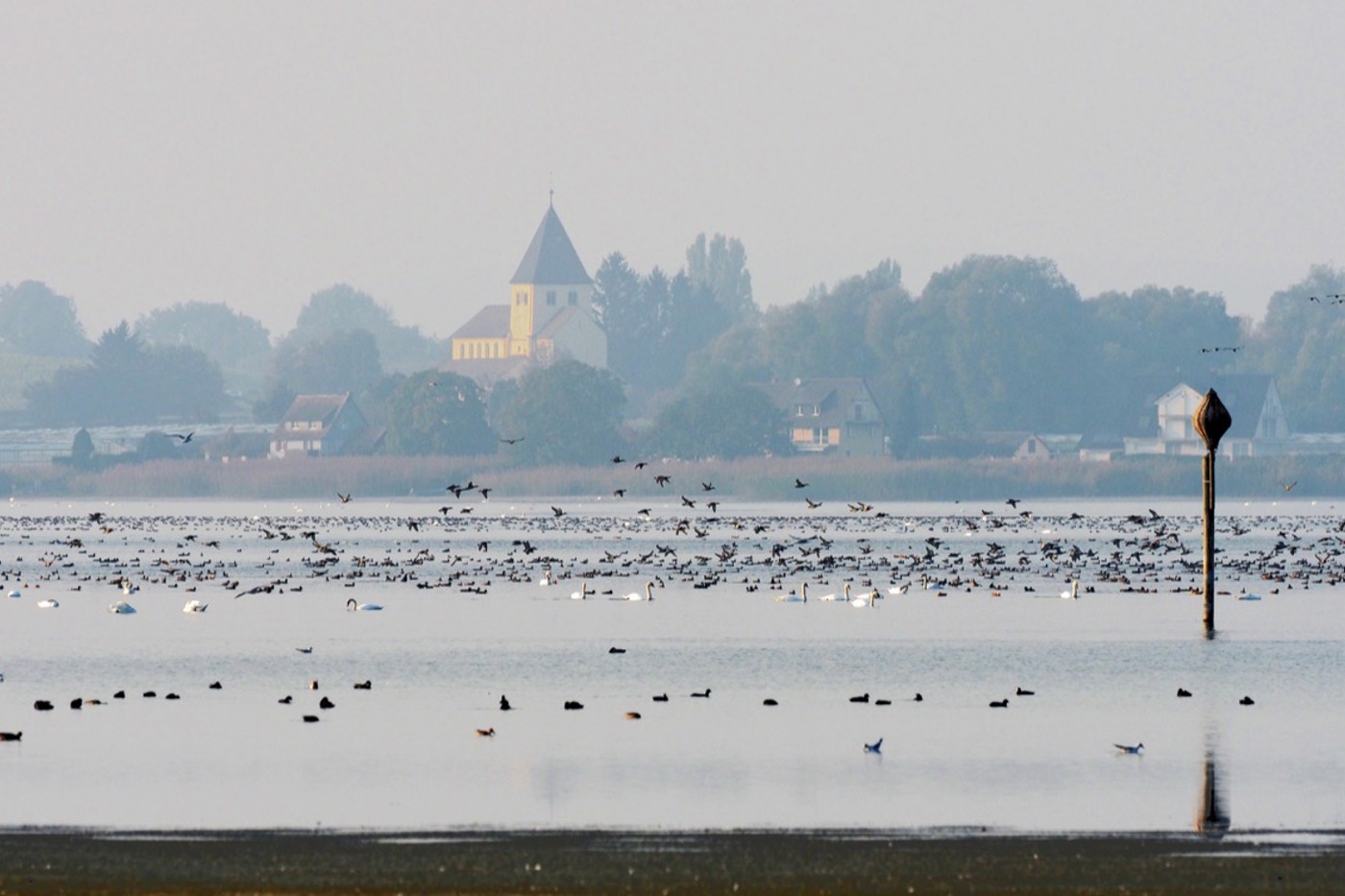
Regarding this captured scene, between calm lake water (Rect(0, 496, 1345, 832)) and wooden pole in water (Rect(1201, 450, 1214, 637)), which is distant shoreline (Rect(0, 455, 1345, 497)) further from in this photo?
wooden pole in water (Rect(1201, 450, 1214, 637))

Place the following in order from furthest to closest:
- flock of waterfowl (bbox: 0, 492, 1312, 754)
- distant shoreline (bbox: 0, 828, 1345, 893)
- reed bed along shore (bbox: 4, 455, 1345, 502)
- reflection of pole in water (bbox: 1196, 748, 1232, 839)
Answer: reed bed along shore (bbox: 4, 455, 1345, 502) → flock of waterfowl (bbox: 0, 492, 1312, 754) → reflection of pole in water (bbox: 1196, 748, 1232, 839) → distant shoreline (bbox: 0, 828, 1345, 893)

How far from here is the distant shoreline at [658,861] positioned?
2200 centimetres

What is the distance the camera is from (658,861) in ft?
77.5

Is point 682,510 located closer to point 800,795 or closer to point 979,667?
point 979,667

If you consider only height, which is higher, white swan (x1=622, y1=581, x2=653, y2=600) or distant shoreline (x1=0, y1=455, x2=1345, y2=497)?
distant shoreline (x1=0, y1=455, x2=1345, y2=497)

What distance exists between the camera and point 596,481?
195500 mm

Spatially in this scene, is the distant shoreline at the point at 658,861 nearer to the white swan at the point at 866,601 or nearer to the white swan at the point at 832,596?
the white swan at the point at 866,601

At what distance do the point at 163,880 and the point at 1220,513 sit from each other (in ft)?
440

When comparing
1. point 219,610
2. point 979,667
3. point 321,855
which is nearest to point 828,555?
point 219,610

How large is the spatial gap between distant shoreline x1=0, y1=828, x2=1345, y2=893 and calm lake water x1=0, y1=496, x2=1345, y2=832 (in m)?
1.07

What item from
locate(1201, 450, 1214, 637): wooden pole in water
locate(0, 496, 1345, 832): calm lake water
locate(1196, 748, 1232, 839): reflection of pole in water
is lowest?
locate(0, 496, 1345, 832): calm lake water

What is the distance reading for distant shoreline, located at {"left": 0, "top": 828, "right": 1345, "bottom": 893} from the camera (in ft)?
72.2

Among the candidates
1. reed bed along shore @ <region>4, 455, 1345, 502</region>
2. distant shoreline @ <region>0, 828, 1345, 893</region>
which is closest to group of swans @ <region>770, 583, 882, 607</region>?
distant shoreline @ <region>0, 828, 1345, 893</region>

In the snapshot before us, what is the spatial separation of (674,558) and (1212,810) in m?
62.3
